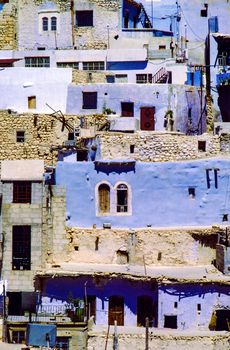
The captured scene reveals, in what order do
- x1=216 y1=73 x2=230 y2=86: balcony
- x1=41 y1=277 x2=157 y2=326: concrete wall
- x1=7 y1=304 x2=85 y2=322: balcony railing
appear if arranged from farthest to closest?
x1=216 y1=73 x2=230 y2=86: balcony < x1=41 y1=277 x2=157 y2=326: concrete wall < x1=7 y1=304 x2=85 y2=322: balcony railing

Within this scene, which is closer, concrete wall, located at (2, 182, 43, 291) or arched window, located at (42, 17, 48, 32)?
concrete wall, located at (2, 182, 43, 291)

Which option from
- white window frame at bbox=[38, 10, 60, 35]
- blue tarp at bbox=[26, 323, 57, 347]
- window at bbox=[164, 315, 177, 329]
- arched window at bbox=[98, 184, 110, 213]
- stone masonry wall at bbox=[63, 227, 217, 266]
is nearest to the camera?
blue tarp at bbox=[26, 323, 57, 347]

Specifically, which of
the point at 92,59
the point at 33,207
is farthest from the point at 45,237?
the point at 92,59

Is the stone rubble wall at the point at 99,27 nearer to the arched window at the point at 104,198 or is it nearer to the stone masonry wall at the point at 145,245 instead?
the arched window at the point at 104,198

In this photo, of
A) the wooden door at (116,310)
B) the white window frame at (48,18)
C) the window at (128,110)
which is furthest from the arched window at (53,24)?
the wooden door at (116,310)

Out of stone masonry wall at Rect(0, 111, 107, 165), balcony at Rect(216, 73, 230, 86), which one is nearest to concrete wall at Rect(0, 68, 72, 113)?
stone masonry wall at Rect(0, 111, 107, 165)

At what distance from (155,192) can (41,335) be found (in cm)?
836

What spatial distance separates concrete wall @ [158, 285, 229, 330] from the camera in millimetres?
37156

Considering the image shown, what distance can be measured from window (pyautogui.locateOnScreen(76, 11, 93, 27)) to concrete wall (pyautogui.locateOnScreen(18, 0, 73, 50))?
493mm

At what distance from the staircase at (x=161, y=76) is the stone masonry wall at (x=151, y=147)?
21.5 feet

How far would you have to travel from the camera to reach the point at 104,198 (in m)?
40.2

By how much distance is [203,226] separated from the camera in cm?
3969

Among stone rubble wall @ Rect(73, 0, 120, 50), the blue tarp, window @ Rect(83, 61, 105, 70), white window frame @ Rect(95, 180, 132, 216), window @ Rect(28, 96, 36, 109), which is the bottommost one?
the blue tarp

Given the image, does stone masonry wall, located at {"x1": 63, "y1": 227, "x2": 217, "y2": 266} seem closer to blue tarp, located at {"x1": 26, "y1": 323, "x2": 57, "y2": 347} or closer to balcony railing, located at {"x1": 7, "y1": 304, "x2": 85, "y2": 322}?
balcony railing, located at {"x1": 7, "y1": 304, "x2": 85, "y2": 322}
